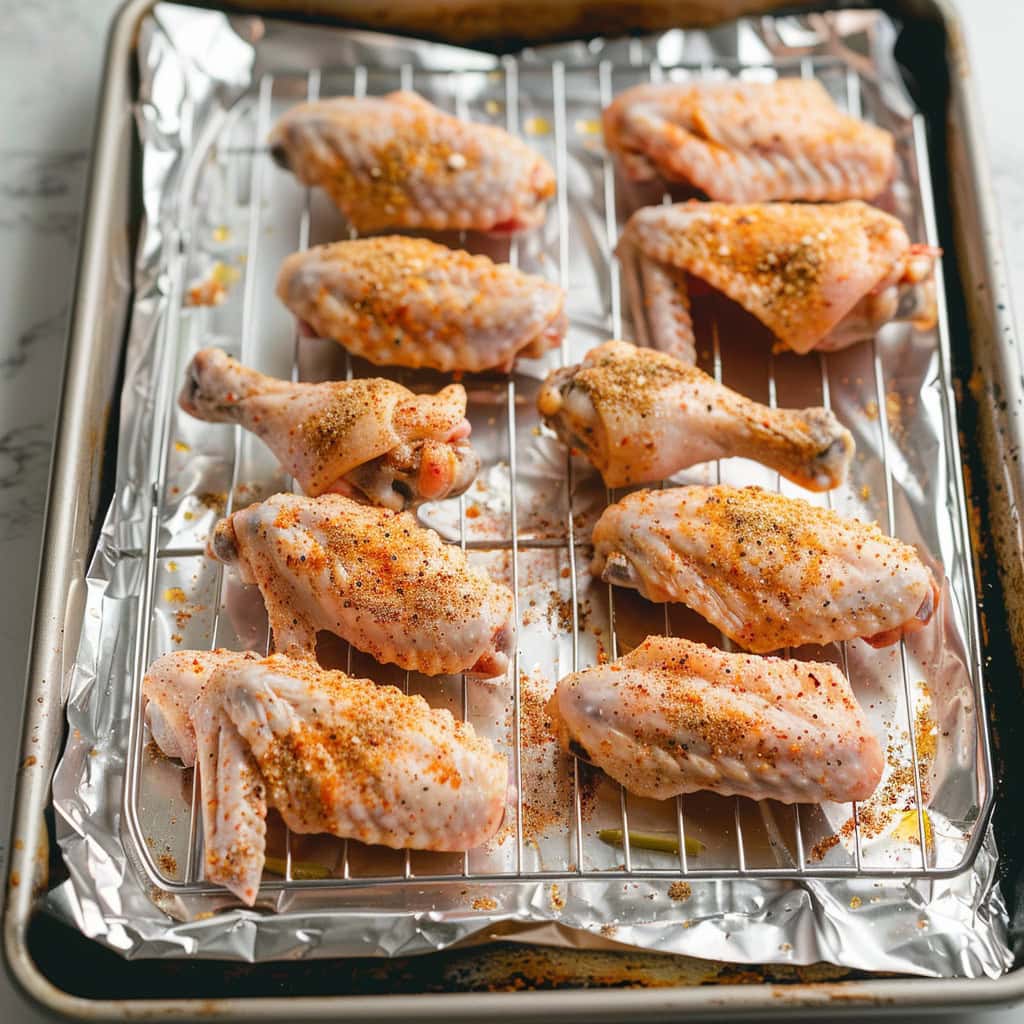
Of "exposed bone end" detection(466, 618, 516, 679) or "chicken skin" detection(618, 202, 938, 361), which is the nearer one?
"exposed bone end" detection(466, 618, 516, 679)

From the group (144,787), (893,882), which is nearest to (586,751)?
(893,882)

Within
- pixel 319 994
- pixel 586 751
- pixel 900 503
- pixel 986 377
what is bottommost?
pixel 319 994

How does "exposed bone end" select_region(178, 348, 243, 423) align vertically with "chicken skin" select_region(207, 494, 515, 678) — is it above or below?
above

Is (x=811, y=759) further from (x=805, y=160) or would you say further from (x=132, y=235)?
(x=132, y=235)

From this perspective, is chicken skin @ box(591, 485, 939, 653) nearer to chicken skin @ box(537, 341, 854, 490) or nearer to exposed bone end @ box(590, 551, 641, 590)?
exposed bone end @ box(590, 551, 641, 590)

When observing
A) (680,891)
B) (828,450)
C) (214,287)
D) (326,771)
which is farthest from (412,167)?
(680,891)

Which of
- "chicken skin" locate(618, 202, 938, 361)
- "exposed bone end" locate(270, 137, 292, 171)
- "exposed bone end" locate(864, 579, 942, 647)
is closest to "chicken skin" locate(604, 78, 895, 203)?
"chicken skin" locate(618, 202, 938, 361)

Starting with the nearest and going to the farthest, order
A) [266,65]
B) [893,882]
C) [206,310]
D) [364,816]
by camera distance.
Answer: [364,816], [893,882], [206,310], [266,65]
